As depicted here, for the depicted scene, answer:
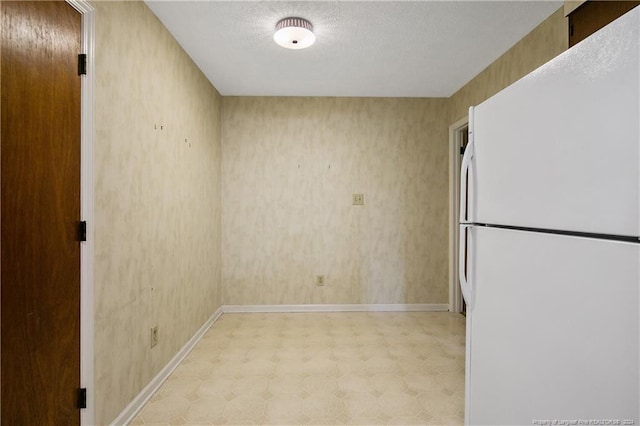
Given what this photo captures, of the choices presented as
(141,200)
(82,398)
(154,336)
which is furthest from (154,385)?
(141,200)

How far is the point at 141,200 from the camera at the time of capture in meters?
2.05

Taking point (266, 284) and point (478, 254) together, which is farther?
point (266, 284)

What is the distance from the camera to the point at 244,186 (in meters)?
3.92

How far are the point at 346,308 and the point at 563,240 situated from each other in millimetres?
3210

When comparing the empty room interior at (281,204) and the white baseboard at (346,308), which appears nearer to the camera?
the empty room interior at (281,204)

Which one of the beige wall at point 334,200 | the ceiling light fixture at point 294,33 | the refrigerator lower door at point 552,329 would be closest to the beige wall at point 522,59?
the beige wall at point 334,200

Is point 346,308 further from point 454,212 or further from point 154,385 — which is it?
point 154,385

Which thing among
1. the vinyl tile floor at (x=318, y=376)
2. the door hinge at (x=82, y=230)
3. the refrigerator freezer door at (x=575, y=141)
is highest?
the refrigerator freezer door at (x=575, y=141)

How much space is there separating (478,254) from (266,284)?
2.94 m

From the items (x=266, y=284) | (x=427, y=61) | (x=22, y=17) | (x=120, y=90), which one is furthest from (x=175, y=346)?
(x=427, y=61)

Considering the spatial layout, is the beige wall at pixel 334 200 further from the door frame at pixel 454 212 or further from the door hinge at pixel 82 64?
the door hinge at pixel 82 64

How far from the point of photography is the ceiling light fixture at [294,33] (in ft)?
7.34

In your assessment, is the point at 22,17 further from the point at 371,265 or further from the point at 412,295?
the point at 412,295

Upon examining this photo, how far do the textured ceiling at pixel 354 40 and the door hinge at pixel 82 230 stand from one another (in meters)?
1.42
